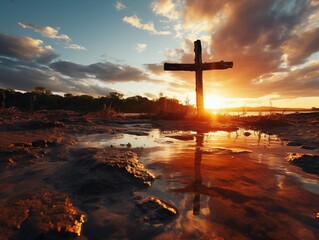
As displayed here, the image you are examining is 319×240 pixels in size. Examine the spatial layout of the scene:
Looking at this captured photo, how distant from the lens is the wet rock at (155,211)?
5.44 feet

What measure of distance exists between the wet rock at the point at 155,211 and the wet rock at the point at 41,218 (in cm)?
42

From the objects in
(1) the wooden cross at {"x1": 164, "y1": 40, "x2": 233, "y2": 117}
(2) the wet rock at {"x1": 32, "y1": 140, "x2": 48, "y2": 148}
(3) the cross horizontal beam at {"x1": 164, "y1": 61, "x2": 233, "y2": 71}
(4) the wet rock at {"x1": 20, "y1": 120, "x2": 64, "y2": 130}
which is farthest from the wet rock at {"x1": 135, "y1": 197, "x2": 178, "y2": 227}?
(3) the cross horizontal beam at {"x1": 164, "y1": 61, "x2": 233, "y2": 71}

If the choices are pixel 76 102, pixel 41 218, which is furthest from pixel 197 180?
pixel 76 102

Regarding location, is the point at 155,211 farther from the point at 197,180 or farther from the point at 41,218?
the point at 197,180

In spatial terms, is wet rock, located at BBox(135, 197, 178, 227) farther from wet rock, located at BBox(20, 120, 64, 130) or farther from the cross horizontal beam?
the cross horizontal beam

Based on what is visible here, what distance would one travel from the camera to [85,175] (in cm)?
250

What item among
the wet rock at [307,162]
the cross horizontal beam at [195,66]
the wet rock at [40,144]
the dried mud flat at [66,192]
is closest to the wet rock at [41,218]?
the dried mud flat at [66,192]

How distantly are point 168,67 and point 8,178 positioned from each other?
30.8ft

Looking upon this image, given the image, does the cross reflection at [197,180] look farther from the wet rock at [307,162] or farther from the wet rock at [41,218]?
the wet rock at [307,162]

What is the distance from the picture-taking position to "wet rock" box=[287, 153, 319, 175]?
3.09 m

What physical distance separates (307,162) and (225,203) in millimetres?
2100

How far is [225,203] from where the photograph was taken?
1.96 meters

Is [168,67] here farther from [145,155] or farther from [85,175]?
[85,175]

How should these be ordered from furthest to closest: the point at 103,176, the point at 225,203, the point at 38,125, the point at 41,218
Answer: the point at 38,125 < the point at 103,176 < the point at 225,203 < the point at 41,218
